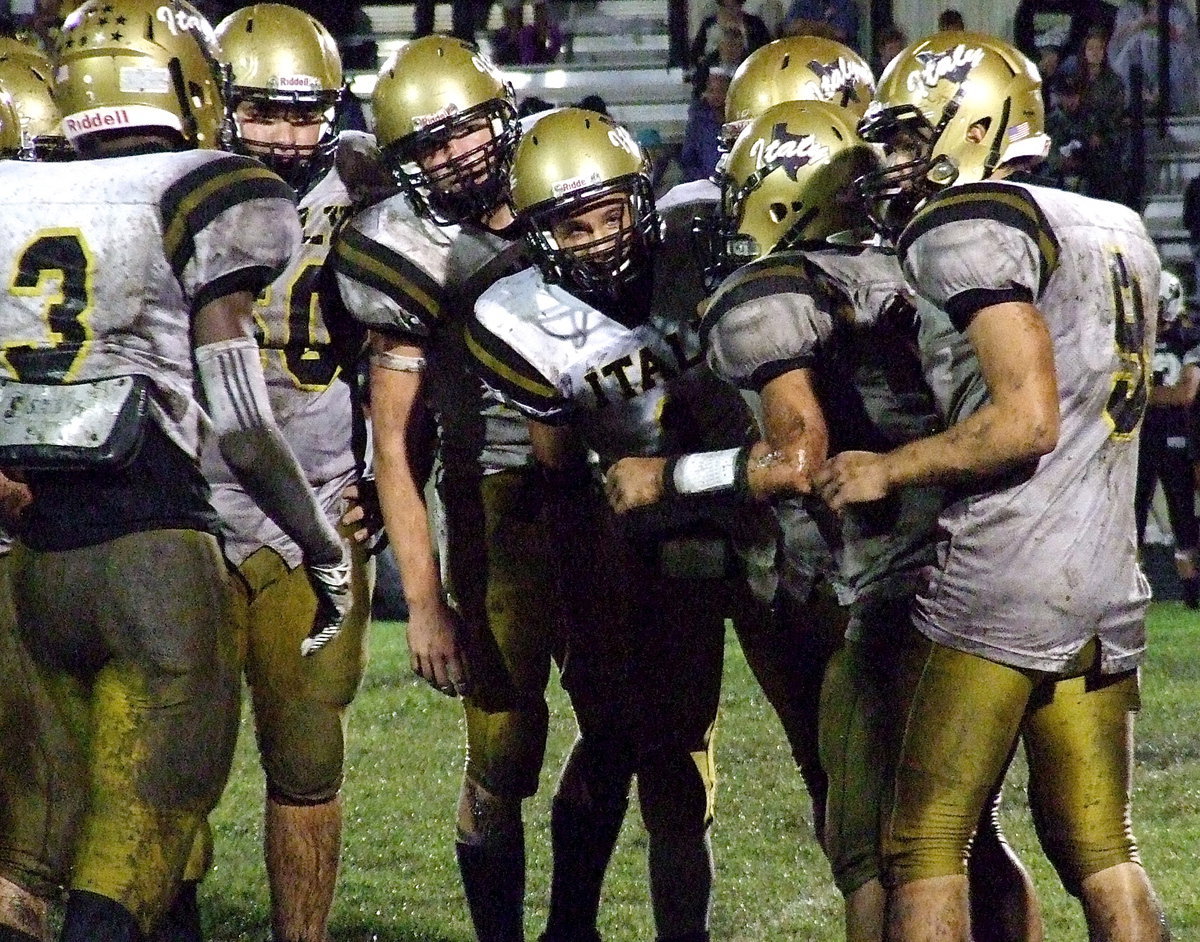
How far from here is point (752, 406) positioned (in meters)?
3.29

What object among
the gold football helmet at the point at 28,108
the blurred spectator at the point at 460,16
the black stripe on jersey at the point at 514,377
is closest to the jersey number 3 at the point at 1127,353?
the black stripe on jersey at the point at 514,377

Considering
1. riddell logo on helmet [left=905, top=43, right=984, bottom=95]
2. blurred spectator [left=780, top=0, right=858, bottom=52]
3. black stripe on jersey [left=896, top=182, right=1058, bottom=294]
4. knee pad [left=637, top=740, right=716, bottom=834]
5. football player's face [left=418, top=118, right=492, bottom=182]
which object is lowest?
knee pad [left=637, top=740, right=716, bottom=834]

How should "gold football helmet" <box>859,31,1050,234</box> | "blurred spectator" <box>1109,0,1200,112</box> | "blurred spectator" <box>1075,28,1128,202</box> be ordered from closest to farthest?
"gold football helmet" <box>859,31,1050,234</box>
"blurred spectator" <box>1075,28,1128,202</box>
"blurred spectator" <box>1109,0,1200,112</box>

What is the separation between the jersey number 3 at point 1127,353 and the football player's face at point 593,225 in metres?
0.86

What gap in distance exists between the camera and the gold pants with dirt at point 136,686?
2559 millimetres

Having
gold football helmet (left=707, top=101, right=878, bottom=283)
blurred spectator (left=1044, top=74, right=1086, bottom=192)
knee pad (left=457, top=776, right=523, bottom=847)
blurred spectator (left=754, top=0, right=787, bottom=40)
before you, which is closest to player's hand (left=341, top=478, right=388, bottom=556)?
knee pad (left=457, top=776, right=523, bottom=847)

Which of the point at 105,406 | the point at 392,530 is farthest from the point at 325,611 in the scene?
the point at 105,406

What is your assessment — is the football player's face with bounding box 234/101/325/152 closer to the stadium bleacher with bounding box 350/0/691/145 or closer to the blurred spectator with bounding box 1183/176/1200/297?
the stadium bleacher with bounding box 350/0/691/145

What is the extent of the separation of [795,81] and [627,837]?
6.59ft

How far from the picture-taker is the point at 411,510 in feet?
11.1

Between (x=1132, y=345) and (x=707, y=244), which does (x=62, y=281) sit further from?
(x=1132, y=345)

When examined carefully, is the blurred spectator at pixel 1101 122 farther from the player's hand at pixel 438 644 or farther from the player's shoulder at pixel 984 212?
the player's shoulder at pixel 984 212

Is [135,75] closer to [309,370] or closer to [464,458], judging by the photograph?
[309,370]

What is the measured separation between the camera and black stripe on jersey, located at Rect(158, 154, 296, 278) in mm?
2588
